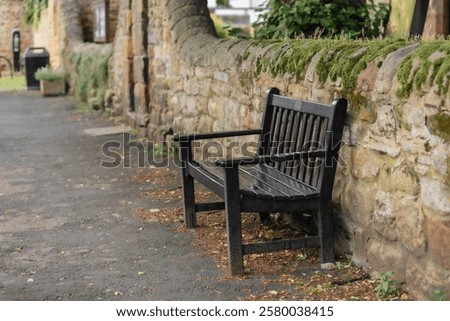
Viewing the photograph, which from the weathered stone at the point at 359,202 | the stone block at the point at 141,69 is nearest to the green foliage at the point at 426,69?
the weathered stone at the point at 359,202

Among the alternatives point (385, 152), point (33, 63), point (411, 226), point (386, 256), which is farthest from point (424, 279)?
point (33, 63)

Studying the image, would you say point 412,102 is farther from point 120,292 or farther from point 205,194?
point 205,194

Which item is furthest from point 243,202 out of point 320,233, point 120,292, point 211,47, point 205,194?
point 211,47

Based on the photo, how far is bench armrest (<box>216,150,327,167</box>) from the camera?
3895 millimetres

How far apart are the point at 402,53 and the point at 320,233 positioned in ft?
3.55

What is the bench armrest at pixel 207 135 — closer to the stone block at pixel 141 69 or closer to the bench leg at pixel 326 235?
the bench leg at pixel 326 235

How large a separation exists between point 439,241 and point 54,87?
13701 mm

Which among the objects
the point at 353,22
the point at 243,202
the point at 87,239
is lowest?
the point at 87,239

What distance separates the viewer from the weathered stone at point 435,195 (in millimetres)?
3208

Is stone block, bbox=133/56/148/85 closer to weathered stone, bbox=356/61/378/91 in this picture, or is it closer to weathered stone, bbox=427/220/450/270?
weathered stone, bbox=356/61/378/91

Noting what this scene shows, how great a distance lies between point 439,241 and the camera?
3260mm

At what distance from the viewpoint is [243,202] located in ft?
13.0

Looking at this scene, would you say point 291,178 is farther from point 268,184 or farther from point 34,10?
point 34,10

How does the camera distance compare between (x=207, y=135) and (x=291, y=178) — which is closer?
(x=291, y=178)
